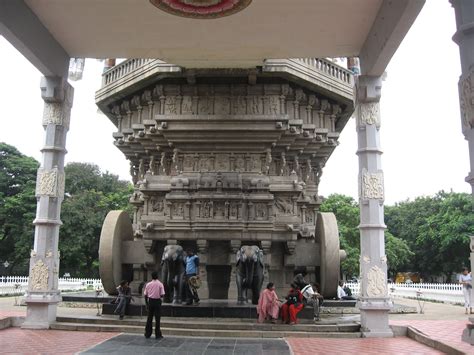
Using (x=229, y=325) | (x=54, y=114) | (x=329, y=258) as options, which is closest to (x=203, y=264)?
(x=329, y=258)

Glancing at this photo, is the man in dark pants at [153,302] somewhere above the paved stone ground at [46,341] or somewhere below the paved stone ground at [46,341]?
above

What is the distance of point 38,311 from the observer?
32.3ft

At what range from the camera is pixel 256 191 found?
13938mm

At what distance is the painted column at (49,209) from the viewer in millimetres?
9820

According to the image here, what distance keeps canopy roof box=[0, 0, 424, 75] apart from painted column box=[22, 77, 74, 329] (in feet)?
2.23

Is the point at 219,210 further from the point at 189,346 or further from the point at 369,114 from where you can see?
the point at 189,346

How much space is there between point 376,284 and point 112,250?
7689mm

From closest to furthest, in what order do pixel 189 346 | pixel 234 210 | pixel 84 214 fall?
pixel 189 346
pixel 234 210
pixel 84 214

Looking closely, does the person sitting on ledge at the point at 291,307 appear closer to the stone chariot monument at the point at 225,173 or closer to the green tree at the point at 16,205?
the stone chariot monument at the point at 225,173

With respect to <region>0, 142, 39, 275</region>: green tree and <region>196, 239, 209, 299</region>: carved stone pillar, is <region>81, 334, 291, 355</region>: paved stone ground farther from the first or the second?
<region>0, 142, 39, 275</region>: green tree

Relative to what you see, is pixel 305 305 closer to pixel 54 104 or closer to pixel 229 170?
pixel 229 170

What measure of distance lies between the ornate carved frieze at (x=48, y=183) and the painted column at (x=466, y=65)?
8.38 m

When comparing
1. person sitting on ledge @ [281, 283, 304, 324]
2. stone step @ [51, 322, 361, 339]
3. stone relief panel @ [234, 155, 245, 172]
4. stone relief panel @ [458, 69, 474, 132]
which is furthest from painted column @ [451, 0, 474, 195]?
stone relief panel @ [234, 155, 245, 172]

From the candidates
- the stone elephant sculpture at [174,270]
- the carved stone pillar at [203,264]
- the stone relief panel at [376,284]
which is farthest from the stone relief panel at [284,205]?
the stone relief panel at [376,284]
